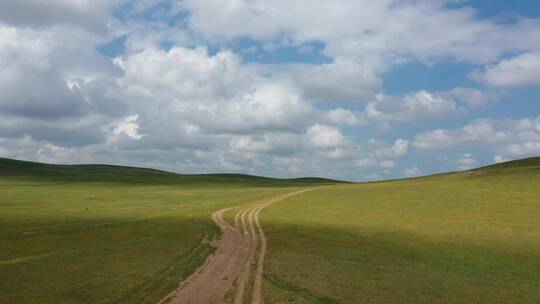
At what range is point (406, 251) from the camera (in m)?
31.7

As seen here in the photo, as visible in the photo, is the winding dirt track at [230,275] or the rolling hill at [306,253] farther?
the rolling hill at [306,253]

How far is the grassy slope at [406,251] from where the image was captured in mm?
20828

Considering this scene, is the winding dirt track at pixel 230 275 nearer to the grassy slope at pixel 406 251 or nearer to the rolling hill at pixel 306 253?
the rolling hill at pixel 306 253

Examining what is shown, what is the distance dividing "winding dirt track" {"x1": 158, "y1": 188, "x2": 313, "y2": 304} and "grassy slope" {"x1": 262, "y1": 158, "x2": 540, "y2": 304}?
2.87 feet

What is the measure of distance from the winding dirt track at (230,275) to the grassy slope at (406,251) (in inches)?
34.5

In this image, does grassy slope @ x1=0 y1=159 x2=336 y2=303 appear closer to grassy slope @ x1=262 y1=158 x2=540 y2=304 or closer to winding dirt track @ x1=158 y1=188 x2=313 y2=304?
winding dirt track @ x1=158 y1=188 x2=313 y2=304

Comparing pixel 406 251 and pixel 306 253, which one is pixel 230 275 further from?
pixel 406 251

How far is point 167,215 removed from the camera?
52.2 m

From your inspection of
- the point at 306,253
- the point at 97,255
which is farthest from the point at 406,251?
the point at 97,255

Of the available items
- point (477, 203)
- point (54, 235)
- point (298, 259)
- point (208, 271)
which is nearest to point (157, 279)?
point (208, 271)

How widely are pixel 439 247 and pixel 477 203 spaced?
32648 mm

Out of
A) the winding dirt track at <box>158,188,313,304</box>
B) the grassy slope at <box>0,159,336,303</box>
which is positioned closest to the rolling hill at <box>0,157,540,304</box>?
the grassy slope at <box>0,159,336,303</box>

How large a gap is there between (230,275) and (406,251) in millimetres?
14893

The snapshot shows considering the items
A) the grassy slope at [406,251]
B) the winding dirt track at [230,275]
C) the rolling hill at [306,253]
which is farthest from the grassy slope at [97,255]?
the grassy slope at [406,251]
